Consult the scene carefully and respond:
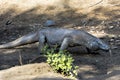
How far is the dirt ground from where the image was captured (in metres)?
7.86

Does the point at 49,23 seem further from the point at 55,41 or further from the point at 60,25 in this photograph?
the point at 55,41

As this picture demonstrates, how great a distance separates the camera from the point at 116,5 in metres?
14.5

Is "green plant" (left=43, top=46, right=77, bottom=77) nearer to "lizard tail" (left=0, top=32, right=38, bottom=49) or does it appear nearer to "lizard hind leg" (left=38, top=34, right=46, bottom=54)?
"lizard hind leg" (left=38, top=34, right=46, bottom=54)

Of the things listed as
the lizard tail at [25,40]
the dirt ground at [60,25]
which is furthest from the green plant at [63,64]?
the lizard tail at [25,40]

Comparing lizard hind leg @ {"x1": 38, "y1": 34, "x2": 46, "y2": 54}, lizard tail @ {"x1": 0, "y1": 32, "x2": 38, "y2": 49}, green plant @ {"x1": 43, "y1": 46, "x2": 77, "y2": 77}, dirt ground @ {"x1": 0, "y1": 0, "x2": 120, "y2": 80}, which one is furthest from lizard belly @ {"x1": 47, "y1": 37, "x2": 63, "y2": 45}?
green plant @ {"x1": 43, "y1": 46, "x2": 77, "y2": 77}

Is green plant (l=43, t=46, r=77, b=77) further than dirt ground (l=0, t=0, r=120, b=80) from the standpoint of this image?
No

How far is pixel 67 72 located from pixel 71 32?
197 centimetres

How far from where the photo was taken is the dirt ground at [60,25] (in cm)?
786

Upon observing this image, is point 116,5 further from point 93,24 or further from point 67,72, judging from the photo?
point 67,72

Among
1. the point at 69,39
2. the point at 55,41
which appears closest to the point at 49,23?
the point at 55,41

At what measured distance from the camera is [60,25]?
43.5 ft

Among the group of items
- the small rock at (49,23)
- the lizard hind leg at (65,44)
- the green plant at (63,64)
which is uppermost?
the small rock at (49,23)

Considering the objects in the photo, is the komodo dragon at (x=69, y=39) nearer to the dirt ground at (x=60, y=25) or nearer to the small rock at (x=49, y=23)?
the dirt ground at (x=60, y=25)

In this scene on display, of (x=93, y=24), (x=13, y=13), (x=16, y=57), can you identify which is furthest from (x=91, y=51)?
(x=13, y=13)
